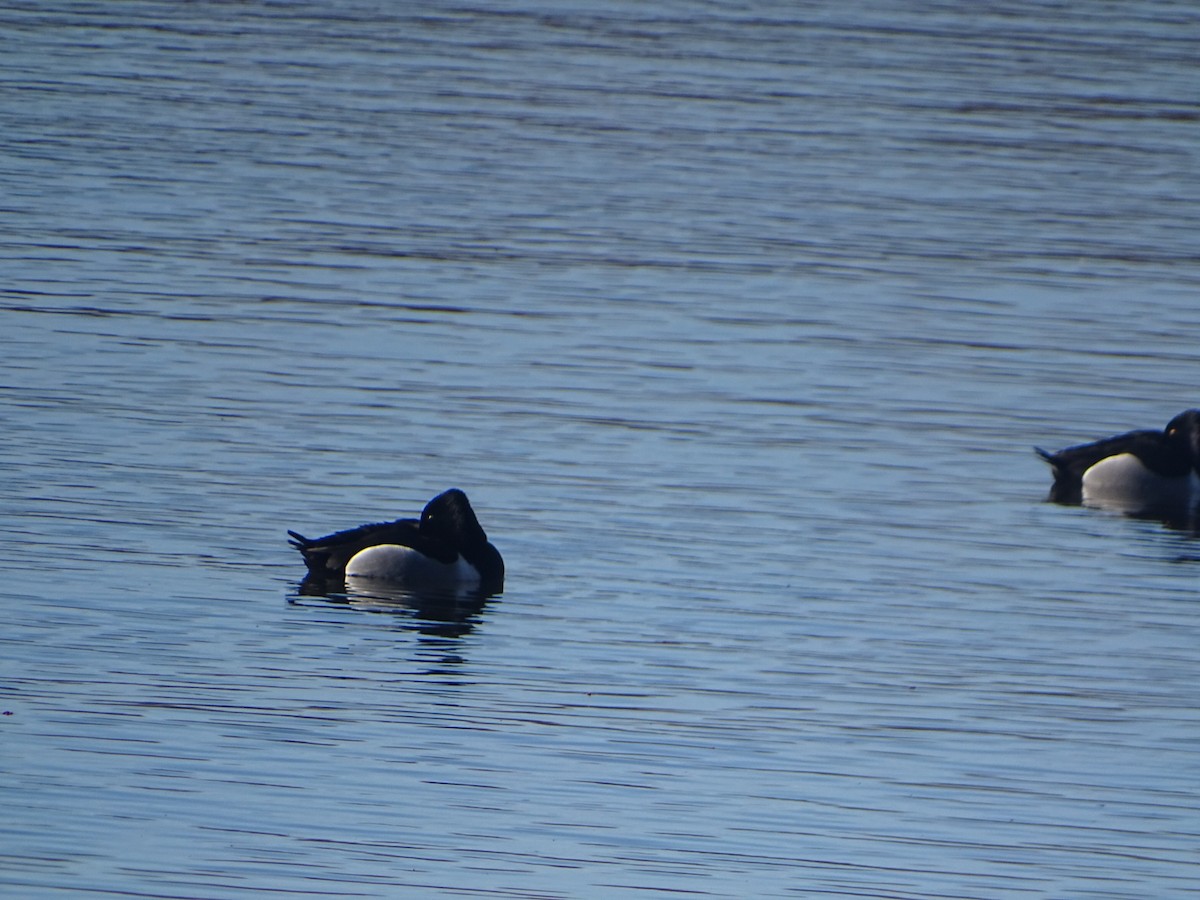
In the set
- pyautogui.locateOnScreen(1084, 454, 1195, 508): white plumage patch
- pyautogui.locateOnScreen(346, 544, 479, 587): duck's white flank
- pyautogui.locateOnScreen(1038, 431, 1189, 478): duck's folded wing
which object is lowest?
pyautogui.locateOnScreen(346, 544, 479, 587): duck's white flank

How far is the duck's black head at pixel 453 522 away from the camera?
14164 millimetres

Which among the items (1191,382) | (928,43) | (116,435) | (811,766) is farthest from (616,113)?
(811,766)

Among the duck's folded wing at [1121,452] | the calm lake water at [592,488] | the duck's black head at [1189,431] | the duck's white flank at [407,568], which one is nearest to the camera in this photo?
the calm lake water at [592,488]

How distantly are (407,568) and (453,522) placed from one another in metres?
0.62

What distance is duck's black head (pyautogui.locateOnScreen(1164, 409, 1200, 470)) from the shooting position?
18406 millimetres

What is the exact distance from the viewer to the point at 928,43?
4897cm

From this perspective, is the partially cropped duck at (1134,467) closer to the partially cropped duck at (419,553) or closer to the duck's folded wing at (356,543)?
the partially cropped duck at (419,553)

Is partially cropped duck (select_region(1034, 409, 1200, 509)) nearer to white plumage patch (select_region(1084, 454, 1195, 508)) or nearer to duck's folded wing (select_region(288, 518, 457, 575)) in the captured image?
white plumage patch (select_region(1084, 454, 1195, 508))

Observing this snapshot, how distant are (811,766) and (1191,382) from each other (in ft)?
38.3

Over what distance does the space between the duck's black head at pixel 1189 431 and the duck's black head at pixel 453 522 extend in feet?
22.0

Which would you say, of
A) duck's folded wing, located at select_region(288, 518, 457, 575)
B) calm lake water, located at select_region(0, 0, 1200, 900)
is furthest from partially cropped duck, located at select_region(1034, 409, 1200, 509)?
duck's folded wing, located at select_region(288, 518, 457, 575)

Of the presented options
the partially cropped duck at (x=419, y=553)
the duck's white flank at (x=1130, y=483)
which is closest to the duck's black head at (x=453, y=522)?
the partially cropped duck at (x=419, y=553)

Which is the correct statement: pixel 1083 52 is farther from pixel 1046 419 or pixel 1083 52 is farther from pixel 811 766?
pixel 811 766

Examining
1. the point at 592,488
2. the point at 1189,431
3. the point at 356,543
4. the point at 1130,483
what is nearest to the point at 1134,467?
the point at 1130,483
